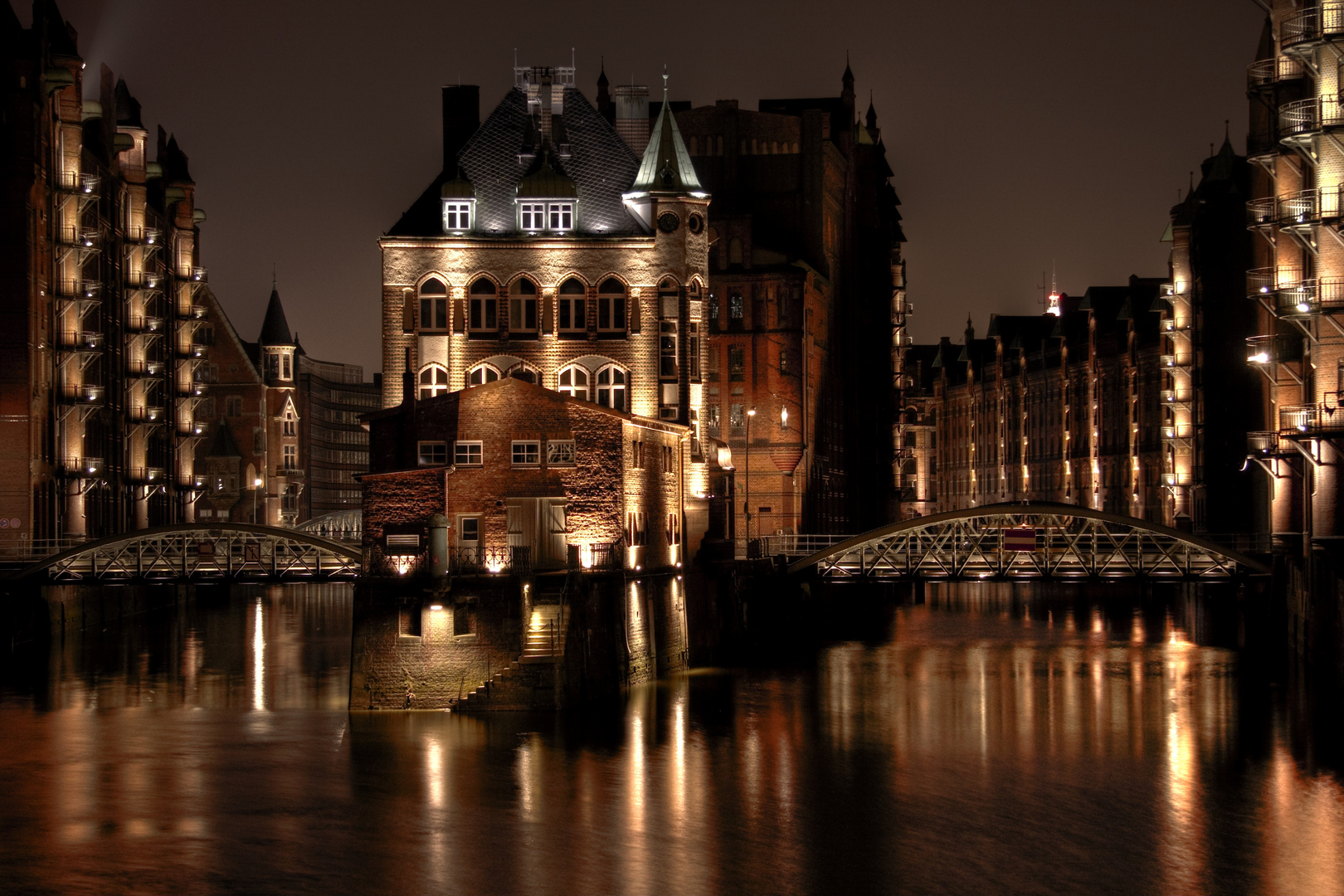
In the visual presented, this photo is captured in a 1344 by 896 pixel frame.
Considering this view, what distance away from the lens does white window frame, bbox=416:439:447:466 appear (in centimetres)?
5481

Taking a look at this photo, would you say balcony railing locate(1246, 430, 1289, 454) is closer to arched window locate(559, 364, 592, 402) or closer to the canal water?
the canal water

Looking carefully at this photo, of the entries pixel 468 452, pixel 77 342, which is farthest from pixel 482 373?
pixel 77 342

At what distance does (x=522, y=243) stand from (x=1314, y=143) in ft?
96.9

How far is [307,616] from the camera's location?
334ft

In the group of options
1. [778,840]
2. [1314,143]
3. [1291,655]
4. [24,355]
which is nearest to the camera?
[778,840]

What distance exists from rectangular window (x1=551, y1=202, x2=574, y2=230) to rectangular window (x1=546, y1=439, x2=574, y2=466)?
1885cm

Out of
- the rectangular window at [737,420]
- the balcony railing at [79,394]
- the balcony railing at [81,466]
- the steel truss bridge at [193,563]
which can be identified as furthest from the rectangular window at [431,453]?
the rectangular window at [737,420]

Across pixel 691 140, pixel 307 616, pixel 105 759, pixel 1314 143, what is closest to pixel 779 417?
pixel 691 140

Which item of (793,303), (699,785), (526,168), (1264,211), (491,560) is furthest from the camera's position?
(793,303)

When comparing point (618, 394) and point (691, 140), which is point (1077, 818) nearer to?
point (618, 394)

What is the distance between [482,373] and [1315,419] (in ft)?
102

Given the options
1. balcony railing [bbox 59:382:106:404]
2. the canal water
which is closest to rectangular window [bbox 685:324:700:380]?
the canal water

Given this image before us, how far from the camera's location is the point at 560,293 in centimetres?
7206

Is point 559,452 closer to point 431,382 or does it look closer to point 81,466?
point 431,382
